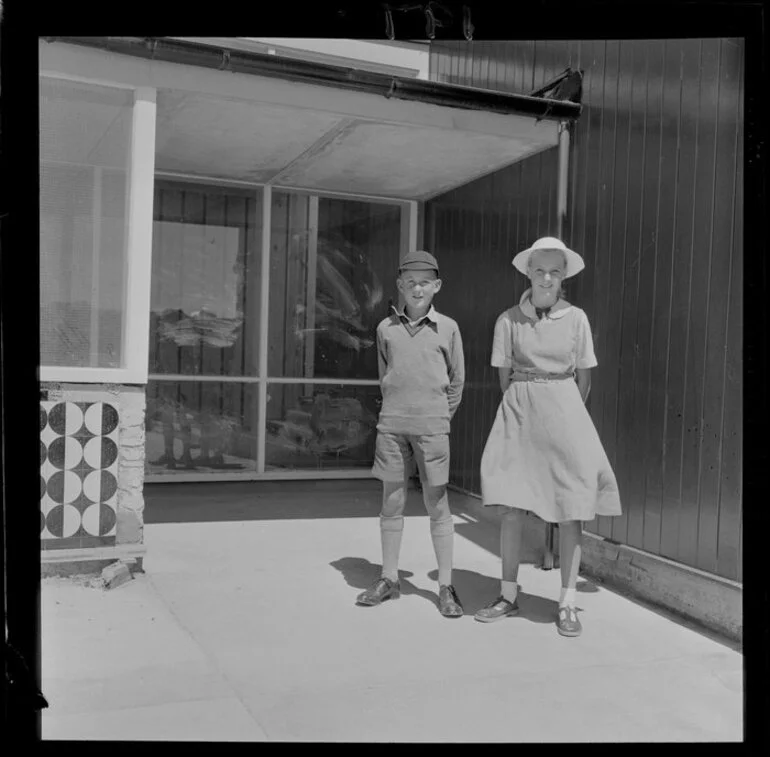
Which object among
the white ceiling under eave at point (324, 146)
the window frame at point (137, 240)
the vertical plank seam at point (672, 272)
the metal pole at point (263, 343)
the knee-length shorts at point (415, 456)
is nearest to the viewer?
the knee-length shorts at point (415, 456)

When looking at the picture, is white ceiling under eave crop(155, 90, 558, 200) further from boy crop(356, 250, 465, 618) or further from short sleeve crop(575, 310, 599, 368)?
short sleeve crop(575, 310, 599, 368)

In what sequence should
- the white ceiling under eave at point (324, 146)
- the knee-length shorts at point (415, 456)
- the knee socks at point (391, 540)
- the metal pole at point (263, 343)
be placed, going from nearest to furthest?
the knee-length shorts at point (415, 456), the knee socks at point (391, 540), the white ceiling under eave at point (324, 146), the metal pole at point (263, 343)

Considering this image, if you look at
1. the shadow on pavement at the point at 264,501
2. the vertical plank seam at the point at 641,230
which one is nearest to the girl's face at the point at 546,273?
the vertical plank seam at the point at 641,230

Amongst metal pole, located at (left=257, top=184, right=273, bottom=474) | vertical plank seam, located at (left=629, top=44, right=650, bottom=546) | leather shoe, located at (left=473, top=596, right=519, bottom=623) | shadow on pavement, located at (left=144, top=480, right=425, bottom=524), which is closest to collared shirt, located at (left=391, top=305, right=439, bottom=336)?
Answer: vertical plank seam, located at (left=629, top=44, right=650, bottom=546)

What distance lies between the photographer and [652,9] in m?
2.30

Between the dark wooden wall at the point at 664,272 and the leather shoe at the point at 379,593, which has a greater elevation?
the dark wooden wall at the point at 664,272

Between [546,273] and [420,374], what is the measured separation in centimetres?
84

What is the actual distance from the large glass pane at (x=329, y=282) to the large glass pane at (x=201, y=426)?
1.74 feet

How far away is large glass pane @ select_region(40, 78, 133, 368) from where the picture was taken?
457cm

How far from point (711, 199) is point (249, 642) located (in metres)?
3.30

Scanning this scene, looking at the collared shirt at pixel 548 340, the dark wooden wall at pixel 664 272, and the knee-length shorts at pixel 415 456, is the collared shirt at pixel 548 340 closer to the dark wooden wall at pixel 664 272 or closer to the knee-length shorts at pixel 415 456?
the knee-length shorts at pixel 415 456

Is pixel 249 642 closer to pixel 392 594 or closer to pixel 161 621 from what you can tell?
pixel 161 621

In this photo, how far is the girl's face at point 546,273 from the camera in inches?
167
